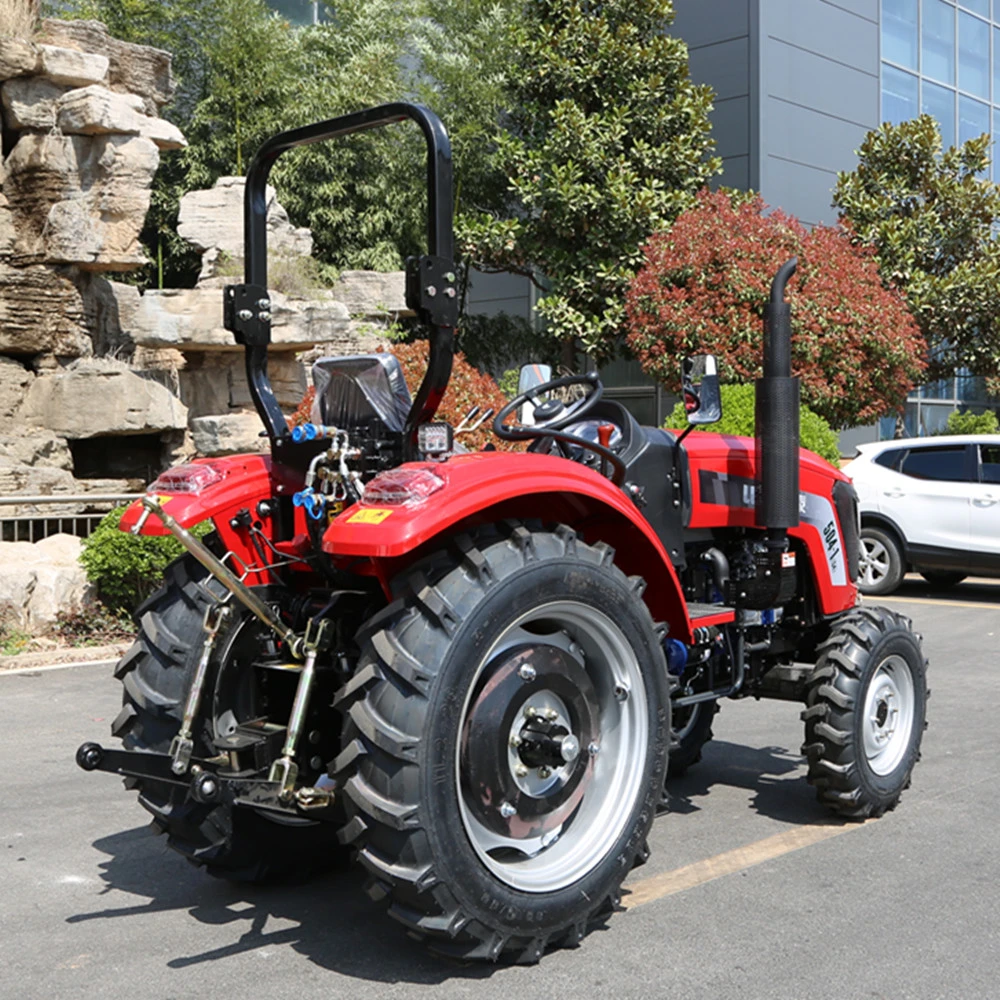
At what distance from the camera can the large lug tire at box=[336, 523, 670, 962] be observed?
3447 mm

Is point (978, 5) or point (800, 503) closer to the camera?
point (800, 503)

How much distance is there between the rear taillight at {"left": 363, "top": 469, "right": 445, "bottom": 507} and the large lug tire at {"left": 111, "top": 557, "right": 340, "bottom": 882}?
0.98m

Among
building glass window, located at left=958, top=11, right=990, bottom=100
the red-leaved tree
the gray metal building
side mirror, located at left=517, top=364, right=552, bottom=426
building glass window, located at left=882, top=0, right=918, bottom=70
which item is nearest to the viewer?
side mirror, located at left=517, top=364, right=552, bottom=426

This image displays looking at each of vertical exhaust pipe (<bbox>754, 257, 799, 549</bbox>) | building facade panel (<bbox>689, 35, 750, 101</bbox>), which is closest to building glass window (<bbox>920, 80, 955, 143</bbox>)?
building facade panel (<bbox>689, 35, 750, 101</bbox>)

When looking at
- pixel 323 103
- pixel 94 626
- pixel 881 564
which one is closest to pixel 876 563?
pixel 881 564

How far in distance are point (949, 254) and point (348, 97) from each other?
10350 millimetres

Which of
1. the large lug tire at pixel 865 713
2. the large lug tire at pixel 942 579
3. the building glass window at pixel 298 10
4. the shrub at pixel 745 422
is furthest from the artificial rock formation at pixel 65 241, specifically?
the large lug tire at pixel 865 713

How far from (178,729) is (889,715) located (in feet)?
10.1

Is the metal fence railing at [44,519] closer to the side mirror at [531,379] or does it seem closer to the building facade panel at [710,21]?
the side mirror at [531,379]

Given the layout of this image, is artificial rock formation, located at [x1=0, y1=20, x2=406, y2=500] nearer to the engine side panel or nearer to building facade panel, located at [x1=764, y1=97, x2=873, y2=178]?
the engine side panel

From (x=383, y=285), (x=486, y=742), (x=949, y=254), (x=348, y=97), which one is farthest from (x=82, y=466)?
(x=949, y=254)

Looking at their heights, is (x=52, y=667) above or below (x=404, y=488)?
below

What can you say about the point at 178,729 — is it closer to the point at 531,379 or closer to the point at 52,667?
the point at 531,379

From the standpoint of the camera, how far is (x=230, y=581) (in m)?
3.80
